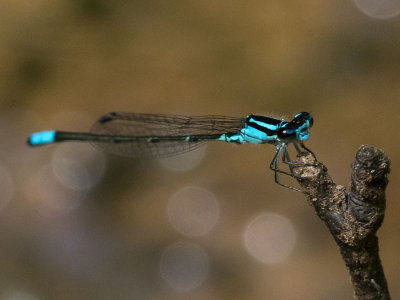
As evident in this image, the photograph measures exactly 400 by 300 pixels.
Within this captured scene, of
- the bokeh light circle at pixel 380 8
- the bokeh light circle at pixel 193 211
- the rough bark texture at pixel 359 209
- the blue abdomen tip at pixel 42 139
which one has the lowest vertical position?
the rough bark texture at pixel 359 209

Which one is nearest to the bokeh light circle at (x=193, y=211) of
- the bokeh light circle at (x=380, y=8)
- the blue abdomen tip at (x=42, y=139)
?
the blue abdomen tip at (x=42, y=139)

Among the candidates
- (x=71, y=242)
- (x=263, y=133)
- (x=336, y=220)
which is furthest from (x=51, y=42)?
(x=336, y=220)

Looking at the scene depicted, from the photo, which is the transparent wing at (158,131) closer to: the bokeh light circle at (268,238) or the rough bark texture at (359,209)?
the bokeh light circle at (268,238)

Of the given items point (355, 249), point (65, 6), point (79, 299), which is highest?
point (65, 6)

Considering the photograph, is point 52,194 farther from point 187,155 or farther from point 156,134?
point 156,134

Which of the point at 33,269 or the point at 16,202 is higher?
the point at 16,202

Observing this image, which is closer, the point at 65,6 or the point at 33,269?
the point at 33,269

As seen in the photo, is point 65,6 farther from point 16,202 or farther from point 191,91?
point 16,202

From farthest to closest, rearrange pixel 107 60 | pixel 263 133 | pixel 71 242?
pixel 107 60 → pixel 71 242 → pixel 263 133
